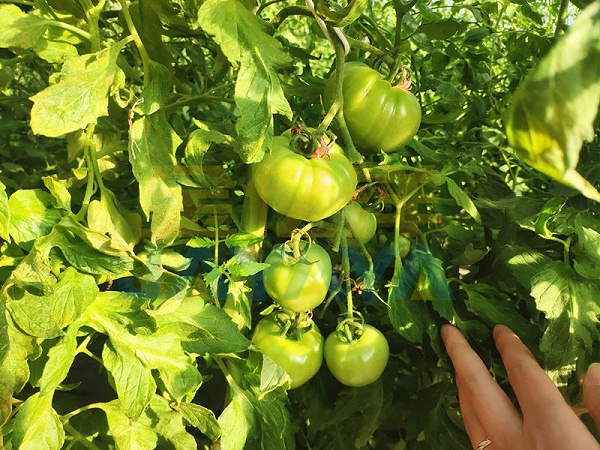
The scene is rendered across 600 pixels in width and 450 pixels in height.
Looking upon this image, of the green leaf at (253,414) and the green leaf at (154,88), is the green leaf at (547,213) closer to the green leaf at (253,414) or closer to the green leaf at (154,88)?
the green leaf at (253,414)

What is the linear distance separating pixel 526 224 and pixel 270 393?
1.25ft

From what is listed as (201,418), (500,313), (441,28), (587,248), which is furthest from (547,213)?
(201,418)

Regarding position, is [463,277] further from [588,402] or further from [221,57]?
[221,57]

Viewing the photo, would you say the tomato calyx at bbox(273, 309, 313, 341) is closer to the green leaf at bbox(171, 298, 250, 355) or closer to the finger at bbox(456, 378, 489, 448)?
the green leaf at bbox(171, 298, 250, 355)

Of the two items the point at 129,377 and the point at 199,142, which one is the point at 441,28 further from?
the point at 129,377

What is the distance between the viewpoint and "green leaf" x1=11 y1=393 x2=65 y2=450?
0.48m

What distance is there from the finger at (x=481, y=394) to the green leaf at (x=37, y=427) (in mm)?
467

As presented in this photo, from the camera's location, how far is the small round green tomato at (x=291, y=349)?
63 cm

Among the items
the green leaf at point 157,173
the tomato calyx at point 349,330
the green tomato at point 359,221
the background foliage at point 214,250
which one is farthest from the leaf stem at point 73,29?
the tomato calyx at point 349,330

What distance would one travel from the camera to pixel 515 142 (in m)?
0.19

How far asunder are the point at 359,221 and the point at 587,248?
27cm

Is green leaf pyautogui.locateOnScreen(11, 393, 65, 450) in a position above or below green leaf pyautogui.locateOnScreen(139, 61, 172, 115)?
below

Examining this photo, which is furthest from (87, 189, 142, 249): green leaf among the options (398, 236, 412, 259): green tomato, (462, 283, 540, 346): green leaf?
(462, 283, 540, 346): green leaf

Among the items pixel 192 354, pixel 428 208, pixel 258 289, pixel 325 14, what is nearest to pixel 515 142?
pixel 325 14
